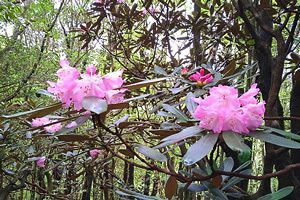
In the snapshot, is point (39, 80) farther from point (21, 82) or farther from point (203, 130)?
point (203, 130)

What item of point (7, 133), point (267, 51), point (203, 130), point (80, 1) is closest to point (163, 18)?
point (267, 51)

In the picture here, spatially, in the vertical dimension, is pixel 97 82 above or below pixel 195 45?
below

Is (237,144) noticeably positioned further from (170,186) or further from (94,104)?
(170,186)

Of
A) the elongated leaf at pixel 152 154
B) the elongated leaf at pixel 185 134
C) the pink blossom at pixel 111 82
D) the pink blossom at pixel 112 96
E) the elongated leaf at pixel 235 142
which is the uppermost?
the pink blossom at pixel 111 82

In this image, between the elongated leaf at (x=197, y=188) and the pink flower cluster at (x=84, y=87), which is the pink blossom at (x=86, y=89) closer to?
the pink flower cluster at (x=84, y=87)

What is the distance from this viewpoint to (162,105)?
79 cm

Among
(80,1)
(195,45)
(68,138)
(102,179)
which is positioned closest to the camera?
(68,138)

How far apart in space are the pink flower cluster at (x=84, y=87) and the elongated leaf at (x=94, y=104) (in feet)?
0.08

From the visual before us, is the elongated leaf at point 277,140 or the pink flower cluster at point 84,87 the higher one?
the pink flower cluster at point 84,87

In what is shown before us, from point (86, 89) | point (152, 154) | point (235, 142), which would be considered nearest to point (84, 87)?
point (86, 89)

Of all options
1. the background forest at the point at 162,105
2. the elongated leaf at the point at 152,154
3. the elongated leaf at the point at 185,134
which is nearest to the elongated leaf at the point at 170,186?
the background forest at the point at 162,105

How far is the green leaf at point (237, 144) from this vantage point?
514 mm

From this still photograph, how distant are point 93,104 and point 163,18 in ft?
5.11

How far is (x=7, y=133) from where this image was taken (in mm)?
1305
